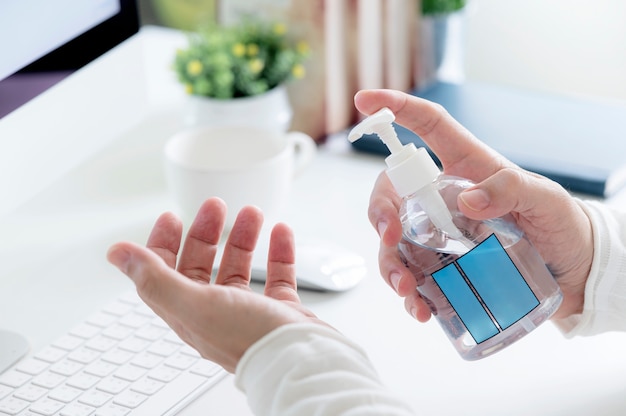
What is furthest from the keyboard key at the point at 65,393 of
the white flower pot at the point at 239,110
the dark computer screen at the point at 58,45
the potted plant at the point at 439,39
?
the potted plant at the point at 439,39

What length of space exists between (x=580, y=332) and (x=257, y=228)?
0.91ft

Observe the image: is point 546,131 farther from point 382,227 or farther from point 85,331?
point 85,331

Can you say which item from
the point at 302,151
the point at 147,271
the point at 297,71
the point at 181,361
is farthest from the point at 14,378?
the point at 297,71

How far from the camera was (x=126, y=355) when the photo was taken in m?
0.68

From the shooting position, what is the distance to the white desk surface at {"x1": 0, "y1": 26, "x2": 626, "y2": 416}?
0.65 m

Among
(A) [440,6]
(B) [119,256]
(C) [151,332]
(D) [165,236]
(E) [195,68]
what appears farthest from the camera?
(A) [440,6]

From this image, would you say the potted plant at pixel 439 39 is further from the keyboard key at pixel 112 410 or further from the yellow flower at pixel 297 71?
the keyboard key at pixel 112 410

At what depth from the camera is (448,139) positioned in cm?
72

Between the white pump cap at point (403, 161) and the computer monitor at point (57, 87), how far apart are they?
287 millimetres

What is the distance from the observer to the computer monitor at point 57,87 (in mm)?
685

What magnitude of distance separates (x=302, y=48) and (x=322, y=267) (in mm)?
377

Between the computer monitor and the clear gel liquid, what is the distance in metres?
0.32

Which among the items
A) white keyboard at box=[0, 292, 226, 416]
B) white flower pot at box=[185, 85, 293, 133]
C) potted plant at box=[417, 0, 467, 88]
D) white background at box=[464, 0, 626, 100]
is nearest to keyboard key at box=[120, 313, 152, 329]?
white keyboard at box=[0, 292, 226, 416]

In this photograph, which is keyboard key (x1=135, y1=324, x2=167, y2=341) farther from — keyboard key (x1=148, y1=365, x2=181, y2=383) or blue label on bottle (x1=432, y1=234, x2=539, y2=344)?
blue label on bottle (x1=432, y1=234, x2=539, y2=344)
